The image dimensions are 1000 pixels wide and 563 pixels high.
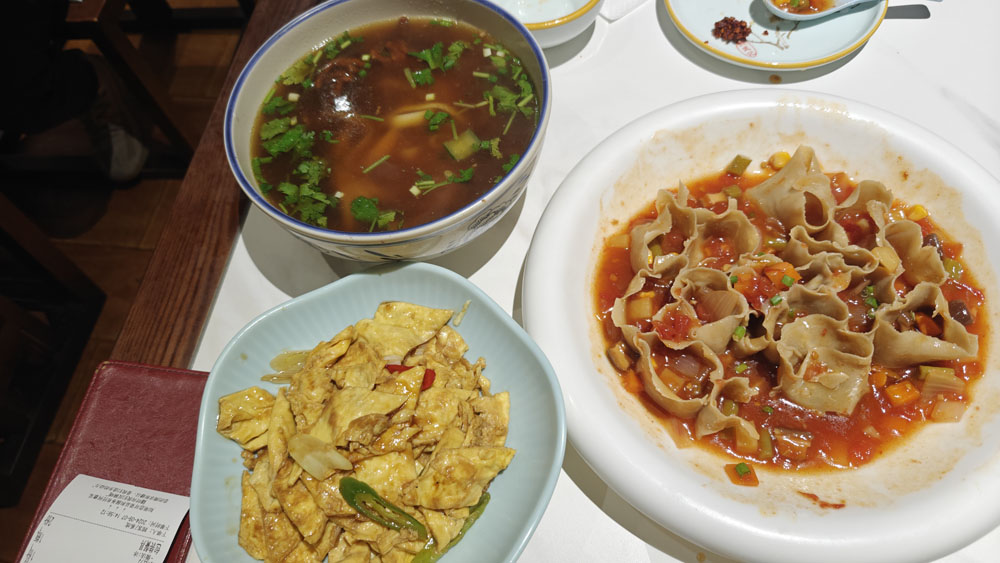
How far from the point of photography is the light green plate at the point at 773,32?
7.63ft

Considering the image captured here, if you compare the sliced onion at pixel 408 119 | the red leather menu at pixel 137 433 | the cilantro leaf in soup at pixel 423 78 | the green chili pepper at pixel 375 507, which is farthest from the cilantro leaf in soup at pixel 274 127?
the green chili pepper at pixel 375 507

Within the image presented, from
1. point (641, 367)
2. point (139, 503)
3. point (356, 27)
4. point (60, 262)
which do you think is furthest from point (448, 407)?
point (60, 262)

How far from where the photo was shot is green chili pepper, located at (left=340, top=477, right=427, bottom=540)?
4.99 ft

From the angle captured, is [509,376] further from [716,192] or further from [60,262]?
[60,262]

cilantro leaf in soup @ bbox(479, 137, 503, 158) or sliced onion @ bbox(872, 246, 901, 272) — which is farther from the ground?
sliced onion @ bbox(872, 246, 901, 272)

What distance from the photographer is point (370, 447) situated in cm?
162

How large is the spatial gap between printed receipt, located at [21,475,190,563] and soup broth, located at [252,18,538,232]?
931 millimetres

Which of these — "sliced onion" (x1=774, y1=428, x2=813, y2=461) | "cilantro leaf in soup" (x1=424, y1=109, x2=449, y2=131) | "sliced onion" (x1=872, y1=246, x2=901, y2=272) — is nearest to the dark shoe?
"cilantro leaf in soup" (x1=424, y1=109, x2=449, y2=131)

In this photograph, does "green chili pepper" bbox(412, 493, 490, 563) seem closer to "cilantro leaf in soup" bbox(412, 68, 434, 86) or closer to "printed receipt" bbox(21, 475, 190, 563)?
"printed receipt" bbox(21, 475, 190, 563)

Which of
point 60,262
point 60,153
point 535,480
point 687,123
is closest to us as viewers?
point 535,480

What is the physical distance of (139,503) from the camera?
167 cm

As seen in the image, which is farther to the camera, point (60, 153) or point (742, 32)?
point (60, 153)

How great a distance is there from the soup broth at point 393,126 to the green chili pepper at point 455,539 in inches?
32.7

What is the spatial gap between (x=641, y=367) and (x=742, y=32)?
156cm
